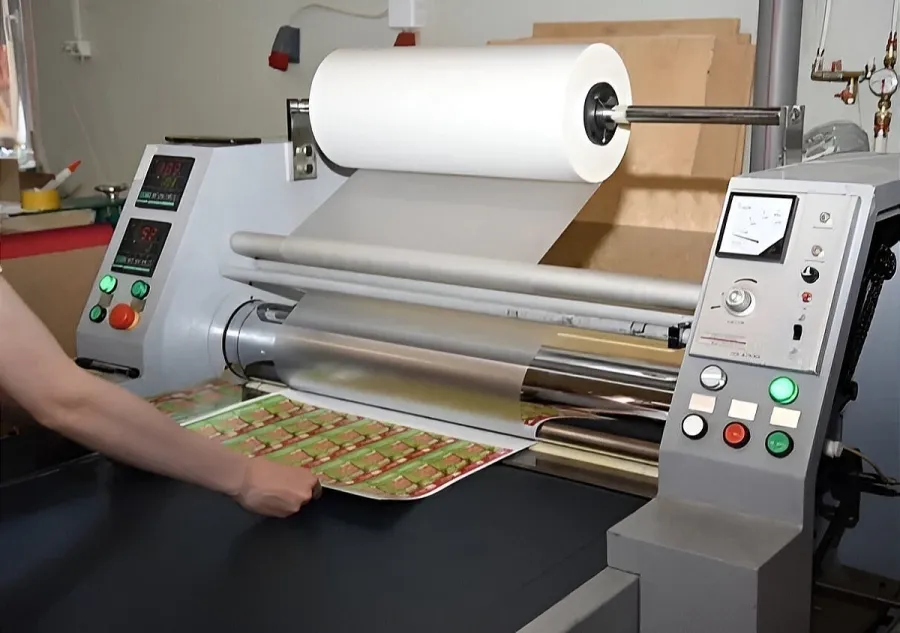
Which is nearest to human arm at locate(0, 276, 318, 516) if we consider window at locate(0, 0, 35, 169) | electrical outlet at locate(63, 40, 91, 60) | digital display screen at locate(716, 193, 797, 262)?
window at locate(0, 0, 35, 169)

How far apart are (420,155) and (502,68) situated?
0.61 ft

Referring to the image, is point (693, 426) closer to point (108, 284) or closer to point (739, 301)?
point (739, 301)

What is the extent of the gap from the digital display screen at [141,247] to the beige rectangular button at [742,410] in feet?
→ 3.00

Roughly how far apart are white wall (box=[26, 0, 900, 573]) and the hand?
64cm

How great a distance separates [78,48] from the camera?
300 centimetres

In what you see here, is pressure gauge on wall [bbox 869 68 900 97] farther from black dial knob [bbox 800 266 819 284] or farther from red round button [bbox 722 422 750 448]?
red round button [bbox 722 422 750 448]

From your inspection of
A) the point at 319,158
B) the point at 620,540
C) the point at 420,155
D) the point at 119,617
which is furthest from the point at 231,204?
the point at 620,540

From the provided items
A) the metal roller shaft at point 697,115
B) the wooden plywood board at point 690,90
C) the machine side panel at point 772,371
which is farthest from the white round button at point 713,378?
the wooden plywood board at point 690,90

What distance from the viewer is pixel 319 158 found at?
1.73 m

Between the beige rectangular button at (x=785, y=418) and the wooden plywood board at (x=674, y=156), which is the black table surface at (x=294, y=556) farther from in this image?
the wooden plywood board at (x=674, y=156)

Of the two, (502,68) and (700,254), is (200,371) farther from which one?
(700,254)

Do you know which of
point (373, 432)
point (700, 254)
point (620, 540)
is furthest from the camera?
point (700, 254)

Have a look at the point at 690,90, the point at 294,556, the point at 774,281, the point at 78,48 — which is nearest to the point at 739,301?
the point at 774,281

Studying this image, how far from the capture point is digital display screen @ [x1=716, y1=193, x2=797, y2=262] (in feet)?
3.35
